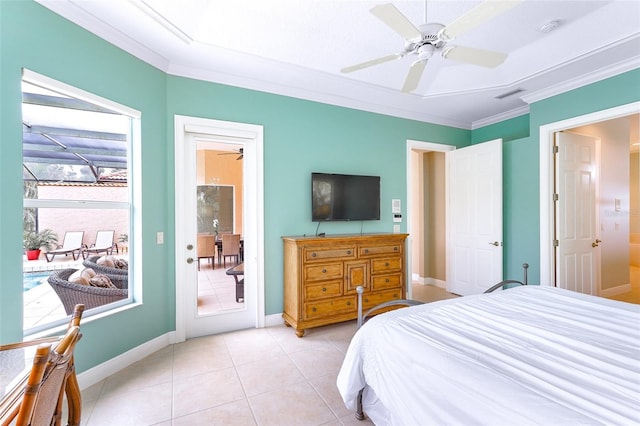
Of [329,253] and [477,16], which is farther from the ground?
[477,16]

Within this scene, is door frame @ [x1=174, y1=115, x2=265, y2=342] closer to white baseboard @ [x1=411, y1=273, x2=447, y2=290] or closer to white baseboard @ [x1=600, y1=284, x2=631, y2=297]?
white baseboard @ [x1=411, y1=273, x2=447, y2=290]

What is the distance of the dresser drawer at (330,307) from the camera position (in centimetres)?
306

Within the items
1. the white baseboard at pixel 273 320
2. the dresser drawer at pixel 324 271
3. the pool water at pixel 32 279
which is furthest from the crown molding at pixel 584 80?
the pool water at pixel 32 279

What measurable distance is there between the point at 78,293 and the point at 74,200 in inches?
29.0

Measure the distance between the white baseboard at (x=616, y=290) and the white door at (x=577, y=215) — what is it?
0.72 metres

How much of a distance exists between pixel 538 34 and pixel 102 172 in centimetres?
419

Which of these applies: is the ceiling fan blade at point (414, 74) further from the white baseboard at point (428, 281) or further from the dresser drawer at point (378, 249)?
the white baseboard at point (428, 281)

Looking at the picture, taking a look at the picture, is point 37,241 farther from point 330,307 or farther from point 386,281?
point 386,281

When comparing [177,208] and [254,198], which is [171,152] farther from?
[254,198]

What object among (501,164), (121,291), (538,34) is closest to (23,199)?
(121,291)

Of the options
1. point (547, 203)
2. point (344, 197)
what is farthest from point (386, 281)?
point (547, 203)

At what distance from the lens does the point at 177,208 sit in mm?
2926

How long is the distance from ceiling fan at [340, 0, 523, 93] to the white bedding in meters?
1.53

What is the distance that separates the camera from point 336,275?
3.18 meters
